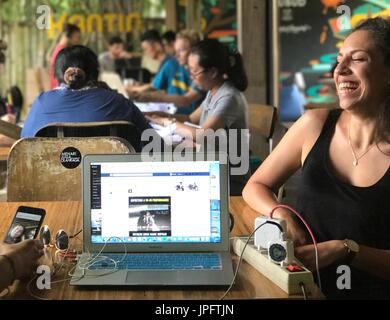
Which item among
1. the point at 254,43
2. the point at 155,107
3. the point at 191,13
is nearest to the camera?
the point at 155,107

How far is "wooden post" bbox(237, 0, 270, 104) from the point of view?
528 centimetres

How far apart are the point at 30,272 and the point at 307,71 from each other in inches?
239

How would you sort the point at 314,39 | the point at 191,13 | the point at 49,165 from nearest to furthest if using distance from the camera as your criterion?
1. the point at 49,165
2. the point at 314,39
3. the point at 191,13

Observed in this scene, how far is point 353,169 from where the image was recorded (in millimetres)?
1841

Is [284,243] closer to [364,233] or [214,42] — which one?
[364,233]

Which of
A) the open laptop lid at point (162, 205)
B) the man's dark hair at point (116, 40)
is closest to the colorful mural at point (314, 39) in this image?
the man's dark hair at point (116, 40)

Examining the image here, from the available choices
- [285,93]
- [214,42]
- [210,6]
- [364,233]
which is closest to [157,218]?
[364,233]

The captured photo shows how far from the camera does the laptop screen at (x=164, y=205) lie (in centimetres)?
150

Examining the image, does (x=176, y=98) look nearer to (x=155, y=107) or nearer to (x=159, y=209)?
(x=155, y=107)

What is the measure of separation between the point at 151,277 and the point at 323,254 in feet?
1.52

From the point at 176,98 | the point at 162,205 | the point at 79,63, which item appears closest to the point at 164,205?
the point at 162,205

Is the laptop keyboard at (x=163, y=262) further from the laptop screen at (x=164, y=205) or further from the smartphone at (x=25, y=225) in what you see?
the smartphone at (x=25, y=225)
